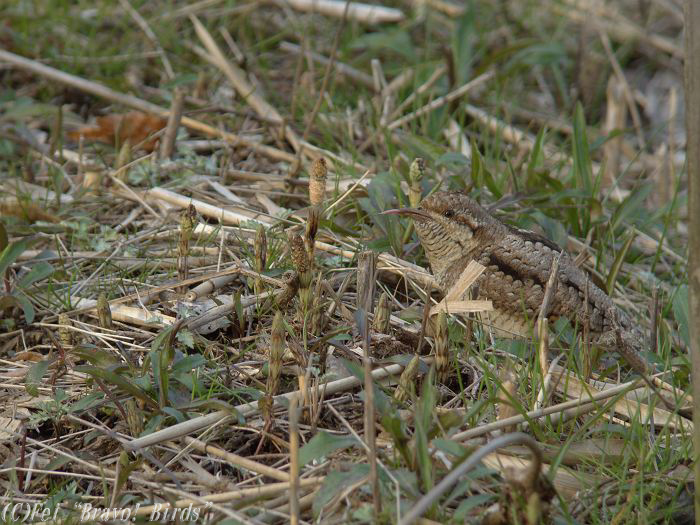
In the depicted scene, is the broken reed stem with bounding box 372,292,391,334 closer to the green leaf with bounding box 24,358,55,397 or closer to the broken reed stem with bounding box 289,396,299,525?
the broken reed stem with bounding box 289,396,299,525

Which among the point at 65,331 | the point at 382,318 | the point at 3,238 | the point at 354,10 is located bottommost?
the point at 65,331

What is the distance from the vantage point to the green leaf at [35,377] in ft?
10.6

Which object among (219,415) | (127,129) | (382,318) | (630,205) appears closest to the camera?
(219,415)

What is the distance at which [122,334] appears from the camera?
3594 millimetres

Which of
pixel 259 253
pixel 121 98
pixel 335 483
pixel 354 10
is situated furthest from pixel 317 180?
pixel 354 10

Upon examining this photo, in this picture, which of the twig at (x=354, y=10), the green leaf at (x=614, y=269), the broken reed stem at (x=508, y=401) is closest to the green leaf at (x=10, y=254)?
the broken reed stem at (x=508, y=401)

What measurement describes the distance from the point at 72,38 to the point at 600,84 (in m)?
3.91

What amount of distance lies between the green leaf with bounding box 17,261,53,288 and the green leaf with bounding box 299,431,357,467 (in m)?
1.68

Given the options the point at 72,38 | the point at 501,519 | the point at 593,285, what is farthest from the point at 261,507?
the point at 72,38

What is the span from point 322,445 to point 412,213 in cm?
151

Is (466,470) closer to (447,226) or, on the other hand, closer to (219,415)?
(219,415)

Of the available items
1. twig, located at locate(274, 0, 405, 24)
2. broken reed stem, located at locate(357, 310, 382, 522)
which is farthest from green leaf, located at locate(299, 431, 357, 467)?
twig, located at locate(274, 0, 405, 24)

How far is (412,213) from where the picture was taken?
3.97 meters

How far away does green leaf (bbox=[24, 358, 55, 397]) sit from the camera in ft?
10.6
